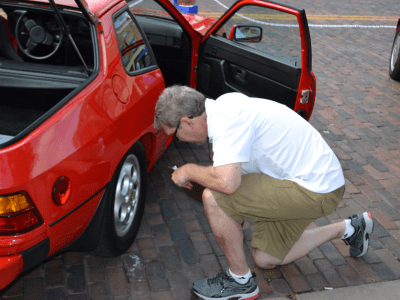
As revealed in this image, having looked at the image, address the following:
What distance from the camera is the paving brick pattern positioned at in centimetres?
303

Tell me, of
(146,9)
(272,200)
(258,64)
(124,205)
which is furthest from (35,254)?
(146,9)

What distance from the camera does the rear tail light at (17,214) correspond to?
215 cm

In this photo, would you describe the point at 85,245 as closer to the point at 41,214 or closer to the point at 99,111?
the point at 41,214

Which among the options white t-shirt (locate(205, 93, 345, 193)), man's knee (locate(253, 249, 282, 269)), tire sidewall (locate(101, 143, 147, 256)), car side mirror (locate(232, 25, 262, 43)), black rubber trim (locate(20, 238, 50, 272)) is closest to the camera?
black rubber trim (locate(20, 238, 50, 272))

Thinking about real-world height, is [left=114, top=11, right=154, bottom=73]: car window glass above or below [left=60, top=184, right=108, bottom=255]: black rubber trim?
above

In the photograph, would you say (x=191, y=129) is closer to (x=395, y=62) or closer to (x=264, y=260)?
(x=264, y=260)

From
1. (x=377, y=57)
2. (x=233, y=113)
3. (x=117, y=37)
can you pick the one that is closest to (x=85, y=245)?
(x=233, y=113)

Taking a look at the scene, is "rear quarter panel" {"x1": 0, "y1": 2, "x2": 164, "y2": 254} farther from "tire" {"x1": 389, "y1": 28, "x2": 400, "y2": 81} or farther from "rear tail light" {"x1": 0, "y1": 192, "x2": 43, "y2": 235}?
"tire" {"x1": 389, "y1": 28, "x2": 400, "y2": 81}

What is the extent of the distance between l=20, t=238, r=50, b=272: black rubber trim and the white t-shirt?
100 centimetres

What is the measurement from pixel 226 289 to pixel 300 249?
593 mm

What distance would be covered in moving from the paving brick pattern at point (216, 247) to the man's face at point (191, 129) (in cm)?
104

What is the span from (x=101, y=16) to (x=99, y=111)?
0.78m

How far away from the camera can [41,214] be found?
225cm

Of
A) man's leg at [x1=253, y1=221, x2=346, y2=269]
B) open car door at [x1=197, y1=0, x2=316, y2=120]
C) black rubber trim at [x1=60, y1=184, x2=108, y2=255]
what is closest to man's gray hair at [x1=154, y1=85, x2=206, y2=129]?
black rubber trim at [x1=60, y1=184, x2=108, y2=255]
